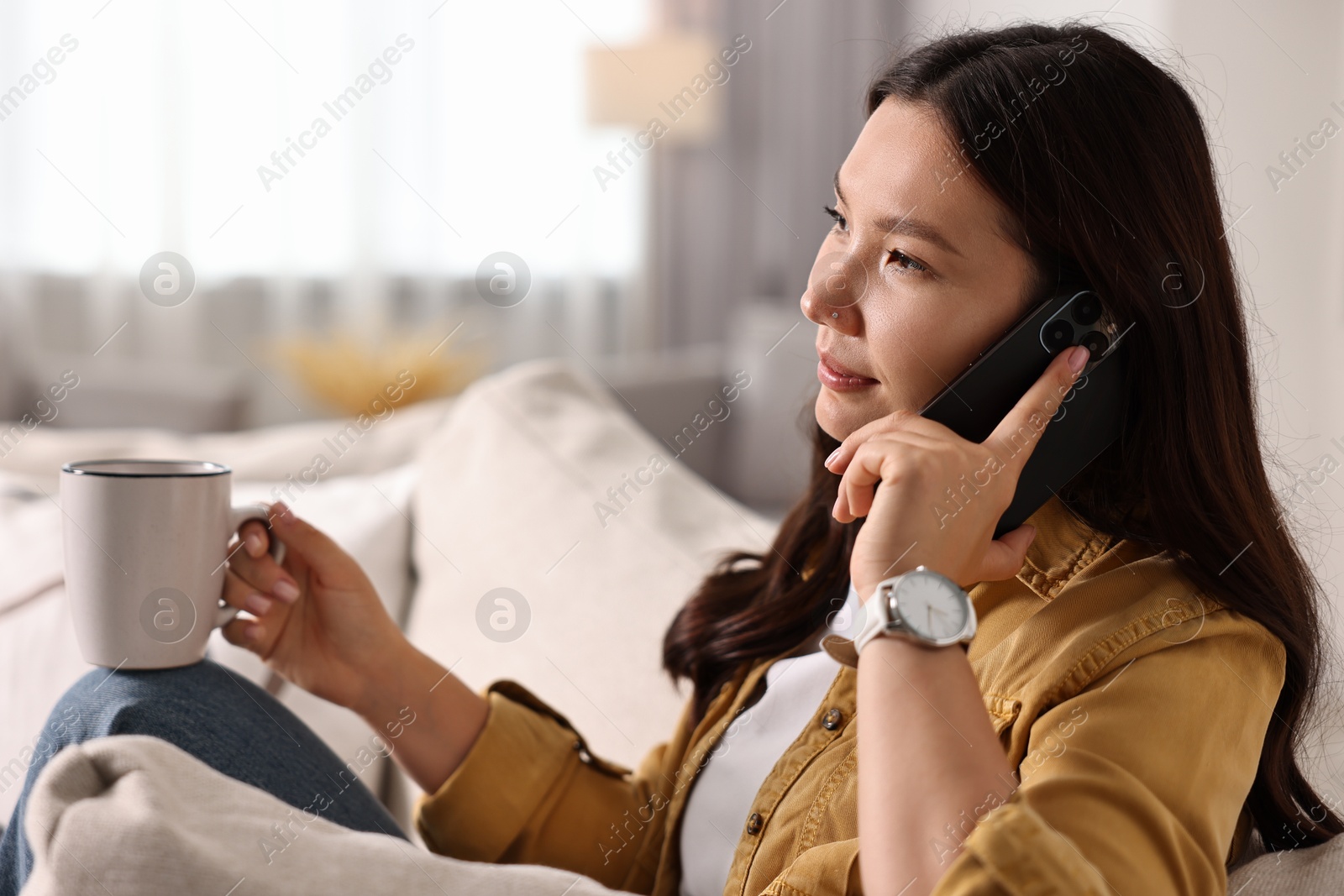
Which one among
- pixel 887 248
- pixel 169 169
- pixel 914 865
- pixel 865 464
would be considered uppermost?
pixel 169 169

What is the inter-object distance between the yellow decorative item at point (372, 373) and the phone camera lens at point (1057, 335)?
2709mm

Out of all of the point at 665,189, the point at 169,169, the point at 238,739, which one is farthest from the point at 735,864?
the point at 665,189

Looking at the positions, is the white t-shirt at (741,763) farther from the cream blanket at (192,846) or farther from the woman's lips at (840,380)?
the cream blanket at (192,846)

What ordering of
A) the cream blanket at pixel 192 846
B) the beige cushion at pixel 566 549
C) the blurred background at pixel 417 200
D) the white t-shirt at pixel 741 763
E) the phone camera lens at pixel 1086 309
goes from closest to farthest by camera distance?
the cream blanket at pixel 192 846, the phone camera lens at pixel 1086 309, the white t-shirt at pixel 741 763, the beige cushion at pixel 566 549, the blurred background at pixel 417 200

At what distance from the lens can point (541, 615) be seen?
1.13 metres

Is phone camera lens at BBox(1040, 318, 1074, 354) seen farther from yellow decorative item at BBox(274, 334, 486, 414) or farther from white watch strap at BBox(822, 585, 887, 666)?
yellow decorative item at BBox(274, 334, 486, 414)

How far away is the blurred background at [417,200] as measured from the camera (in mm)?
3248

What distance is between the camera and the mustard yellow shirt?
1.77ft

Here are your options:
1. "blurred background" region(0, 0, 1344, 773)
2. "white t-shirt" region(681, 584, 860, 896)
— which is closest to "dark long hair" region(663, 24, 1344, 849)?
"white t-shirt" region(681, 584, 860, 896)

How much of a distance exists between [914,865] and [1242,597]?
270mm

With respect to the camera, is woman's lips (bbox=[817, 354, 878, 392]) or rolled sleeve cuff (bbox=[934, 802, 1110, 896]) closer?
rolled sleeve cuff (bbox=[934, 802, 1110, 896])

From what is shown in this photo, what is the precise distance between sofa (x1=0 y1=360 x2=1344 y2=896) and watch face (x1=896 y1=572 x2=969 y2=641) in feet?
1.59

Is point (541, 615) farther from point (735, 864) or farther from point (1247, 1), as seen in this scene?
point (1247, 1)

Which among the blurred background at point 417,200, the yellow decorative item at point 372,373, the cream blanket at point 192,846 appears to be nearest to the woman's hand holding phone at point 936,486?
the cream blanket at point 192,846
